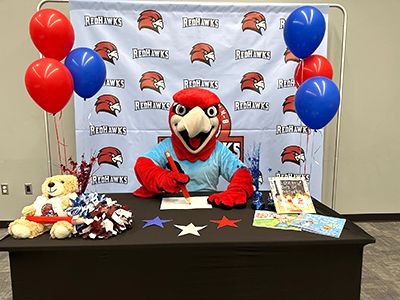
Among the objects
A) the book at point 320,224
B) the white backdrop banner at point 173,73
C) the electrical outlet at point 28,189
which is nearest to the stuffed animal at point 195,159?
the book at point 320,224

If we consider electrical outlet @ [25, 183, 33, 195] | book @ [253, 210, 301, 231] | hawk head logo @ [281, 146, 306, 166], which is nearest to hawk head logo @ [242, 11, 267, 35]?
hawk head logo @ [281, 146, 306, 166]

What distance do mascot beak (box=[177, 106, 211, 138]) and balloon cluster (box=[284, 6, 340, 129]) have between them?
1.68 feet

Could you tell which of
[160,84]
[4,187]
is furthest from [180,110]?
[4,187]

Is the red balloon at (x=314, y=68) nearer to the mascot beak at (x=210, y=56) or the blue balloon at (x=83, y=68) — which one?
the mascot beak at (x=210, y=56)

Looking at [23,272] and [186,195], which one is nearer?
[23,272]

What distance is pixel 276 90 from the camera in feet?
8.94

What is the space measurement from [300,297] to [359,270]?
0.24 m

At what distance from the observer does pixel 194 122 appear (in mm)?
1699

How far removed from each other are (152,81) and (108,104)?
372 millimetres

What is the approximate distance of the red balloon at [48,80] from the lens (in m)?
1.61

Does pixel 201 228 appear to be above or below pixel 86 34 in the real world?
below

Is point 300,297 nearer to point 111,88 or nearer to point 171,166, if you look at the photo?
point 171,166

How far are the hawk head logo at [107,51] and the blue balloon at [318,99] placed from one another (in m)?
1.43

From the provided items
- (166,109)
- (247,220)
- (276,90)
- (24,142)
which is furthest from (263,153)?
(24,142)
